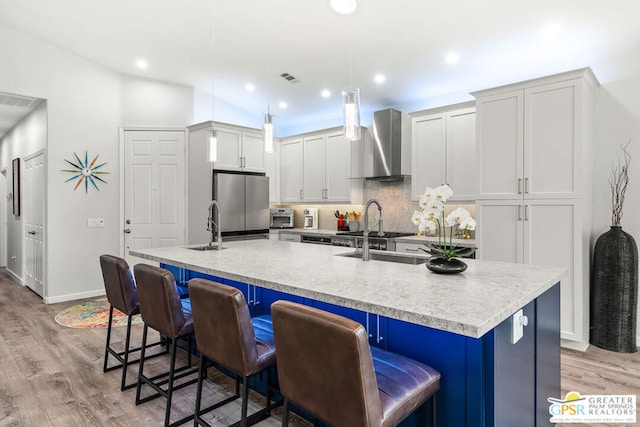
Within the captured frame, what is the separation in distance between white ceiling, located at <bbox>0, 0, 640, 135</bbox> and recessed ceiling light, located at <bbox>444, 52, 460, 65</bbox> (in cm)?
5

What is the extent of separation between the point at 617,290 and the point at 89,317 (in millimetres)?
5474

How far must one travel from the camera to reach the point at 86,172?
523 centimetres

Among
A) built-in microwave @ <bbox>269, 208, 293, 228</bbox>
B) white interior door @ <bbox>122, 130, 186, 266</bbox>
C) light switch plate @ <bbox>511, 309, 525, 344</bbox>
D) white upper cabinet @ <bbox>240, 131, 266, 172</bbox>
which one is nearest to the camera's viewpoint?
light switch plate @ <bbox>511, 309, 525, 344</bbox>

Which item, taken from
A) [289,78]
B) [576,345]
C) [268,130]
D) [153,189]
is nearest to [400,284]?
[268,130]

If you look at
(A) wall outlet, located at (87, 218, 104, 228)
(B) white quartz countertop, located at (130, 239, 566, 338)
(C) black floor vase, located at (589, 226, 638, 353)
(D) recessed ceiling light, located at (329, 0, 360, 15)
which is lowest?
(C) black floor vase, located at (589, 226, 638, 353)

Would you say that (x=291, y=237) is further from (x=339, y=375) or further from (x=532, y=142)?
(x=339, y=375)

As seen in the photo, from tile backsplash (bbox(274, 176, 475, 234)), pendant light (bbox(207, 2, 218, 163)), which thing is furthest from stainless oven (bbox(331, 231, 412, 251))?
pendant light (bbox(207, 2, 218, 163))

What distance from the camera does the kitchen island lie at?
140 cm

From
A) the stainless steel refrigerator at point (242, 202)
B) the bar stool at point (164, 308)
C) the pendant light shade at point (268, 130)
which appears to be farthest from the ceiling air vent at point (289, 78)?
the bar stool at point (164, 308)

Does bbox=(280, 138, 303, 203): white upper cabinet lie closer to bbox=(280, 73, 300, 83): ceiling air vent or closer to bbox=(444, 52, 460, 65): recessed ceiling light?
bbox=(280, 73, 300, 83): ceiling air vent

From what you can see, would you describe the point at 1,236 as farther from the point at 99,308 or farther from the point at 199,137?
the point at 199,137

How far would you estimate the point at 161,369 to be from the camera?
9.79 feet

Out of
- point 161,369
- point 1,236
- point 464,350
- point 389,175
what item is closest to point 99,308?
point 161,369

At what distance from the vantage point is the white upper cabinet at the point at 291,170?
6.19 metres
